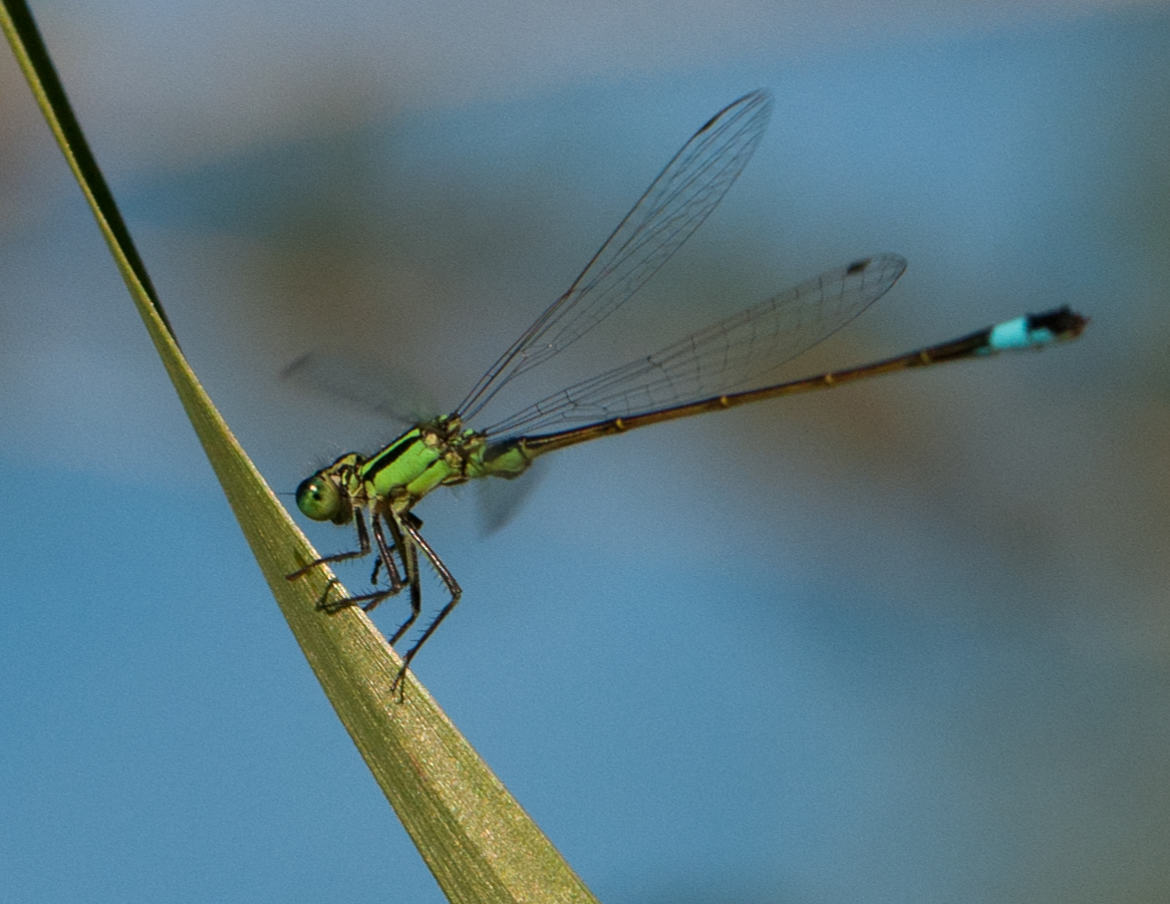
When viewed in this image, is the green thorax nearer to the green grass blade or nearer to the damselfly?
the damselfly

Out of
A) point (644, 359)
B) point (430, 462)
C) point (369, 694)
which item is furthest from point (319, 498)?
point (369, 694)

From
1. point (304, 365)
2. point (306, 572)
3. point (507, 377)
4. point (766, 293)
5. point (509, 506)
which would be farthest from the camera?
point (766, 293)

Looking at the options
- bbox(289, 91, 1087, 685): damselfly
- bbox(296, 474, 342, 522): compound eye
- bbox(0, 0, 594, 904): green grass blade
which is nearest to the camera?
bbox(0, 0, 594, 904): green grass blade

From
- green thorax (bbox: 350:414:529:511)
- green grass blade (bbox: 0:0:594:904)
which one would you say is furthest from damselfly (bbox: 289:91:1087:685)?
green grass blade (bbox: 0:0:594:904)

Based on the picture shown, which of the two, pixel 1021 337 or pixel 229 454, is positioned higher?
pixel 229 454

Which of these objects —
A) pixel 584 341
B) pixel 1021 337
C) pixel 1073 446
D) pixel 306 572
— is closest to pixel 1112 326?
pixel 1073 446

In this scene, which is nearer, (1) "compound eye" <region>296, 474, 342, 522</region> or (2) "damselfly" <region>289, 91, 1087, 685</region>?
(1) "compound eye" <region>296, 474, 342, 522</region>

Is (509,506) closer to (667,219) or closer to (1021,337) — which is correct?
(667,219)
